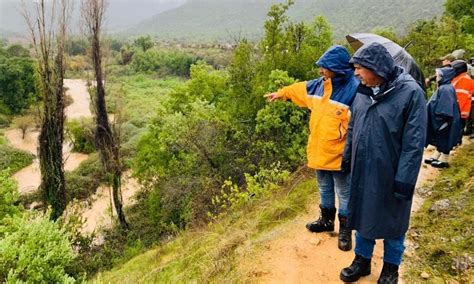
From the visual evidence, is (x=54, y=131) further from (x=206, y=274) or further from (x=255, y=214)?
(x=206, y=274)

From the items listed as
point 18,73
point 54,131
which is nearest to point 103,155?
point 54,131

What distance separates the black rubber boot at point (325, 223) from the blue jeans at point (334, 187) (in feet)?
0.30

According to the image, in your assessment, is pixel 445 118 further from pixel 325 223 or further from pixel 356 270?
pixel 356 270

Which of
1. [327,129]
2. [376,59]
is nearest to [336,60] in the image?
[327,129]

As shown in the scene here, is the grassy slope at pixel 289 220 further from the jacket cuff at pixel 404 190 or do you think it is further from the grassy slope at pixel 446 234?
the jacket cuff at pixel 404 190

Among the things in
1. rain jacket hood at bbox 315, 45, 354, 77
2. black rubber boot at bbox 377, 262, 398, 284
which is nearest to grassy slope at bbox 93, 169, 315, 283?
black rubber boot at bbox 377, 262, 398, 284

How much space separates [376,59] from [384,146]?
0.62 meters

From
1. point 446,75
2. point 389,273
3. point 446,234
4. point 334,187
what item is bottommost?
point 446,234

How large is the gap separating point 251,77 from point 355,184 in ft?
28.1

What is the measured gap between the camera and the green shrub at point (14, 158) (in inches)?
873

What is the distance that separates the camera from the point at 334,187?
13.4 ft

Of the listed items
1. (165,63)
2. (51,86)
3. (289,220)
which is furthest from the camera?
(165,63)

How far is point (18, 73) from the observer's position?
32.8 m

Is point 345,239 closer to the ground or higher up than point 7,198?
higher up
